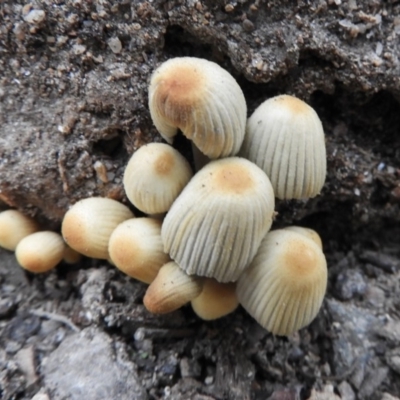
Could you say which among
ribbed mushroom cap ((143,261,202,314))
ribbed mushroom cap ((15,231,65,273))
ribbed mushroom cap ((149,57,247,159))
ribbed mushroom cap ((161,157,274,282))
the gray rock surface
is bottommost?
the gray rock surface

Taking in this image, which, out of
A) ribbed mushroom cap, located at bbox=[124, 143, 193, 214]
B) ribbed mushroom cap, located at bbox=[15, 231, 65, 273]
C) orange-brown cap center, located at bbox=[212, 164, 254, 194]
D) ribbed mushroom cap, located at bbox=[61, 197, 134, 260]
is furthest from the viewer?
ribbed mushroom cap, located at bbox=[15, 231, 65, 273]

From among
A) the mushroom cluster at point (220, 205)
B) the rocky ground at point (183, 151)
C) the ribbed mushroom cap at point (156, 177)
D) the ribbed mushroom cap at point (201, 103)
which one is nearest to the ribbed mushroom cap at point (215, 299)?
the mushroom cluster at point (220, 205)

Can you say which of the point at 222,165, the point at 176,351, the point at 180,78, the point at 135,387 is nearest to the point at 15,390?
the point at 135,387

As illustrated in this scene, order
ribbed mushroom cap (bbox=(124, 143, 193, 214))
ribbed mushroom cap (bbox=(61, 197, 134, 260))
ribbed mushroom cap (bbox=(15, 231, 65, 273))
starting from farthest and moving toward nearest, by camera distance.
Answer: ribbed mushroom cap (bbox=(15, 231, 65, 273)), ribbed mushroom cap (bbox=(61, 197, 134, 260)), ribbed mushroom cap (bbox=(124, 143, 193, 214))

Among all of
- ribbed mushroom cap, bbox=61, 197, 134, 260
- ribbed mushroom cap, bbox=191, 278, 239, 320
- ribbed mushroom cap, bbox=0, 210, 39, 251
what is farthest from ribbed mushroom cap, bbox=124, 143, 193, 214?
ribbed mushroom cap, bbox=0, 210, 39, 251

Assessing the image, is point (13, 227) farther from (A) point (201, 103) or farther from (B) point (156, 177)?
(A) point (201, 103)

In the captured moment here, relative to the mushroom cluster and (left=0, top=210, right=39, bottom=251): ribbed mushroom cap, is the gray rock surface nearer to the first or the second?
the mushroom cluster
